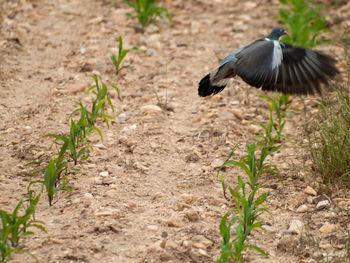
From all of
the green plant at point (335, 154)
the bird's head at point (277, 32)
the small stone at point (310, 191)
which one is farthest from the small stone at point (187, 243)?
the bird's head at point (277, 32)

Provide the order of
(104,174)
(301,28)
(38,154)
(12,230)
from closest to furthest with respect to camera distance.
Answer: (12,230), (104,174), (38,154), (301,28)

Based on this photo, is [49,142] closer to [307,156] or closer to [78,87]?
[78,87]

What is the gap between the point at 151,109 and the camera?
14.6 ft

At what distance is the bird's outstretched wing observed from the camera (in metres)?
3.43

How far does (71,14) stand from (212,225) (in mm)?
4000

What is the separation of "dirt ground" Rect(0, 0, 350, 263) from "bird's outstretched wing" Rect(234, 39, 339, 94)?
31cm

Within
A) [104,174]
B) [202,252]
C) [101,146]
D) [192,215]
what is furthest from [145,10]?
[202,252]

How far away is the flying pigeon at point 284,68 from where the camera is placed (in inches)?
135

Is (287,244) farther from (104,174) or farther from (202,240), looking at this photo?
(104,174)

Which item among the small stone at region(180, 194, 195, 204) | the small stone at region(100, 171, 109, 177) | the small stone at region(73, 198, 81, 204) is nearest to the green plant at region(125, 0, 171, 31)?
the small stone at region(100, 171, 109, 177)

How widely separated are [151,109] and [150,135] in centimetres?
39

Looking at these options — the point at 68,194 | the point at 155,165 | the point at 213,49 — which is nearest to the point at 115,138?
the point at 155,165

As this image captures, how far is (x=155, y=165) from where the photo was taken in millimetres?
3822

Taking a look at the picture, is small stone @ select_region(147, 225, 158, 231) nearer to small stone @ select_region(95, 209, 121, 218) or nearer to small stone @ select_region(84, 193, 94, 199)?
small stone @ select_region(95, 209, 121, 218)
